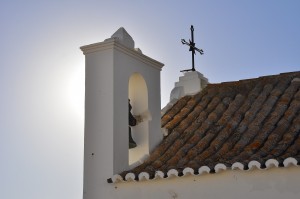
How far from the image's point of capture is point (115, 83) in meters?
7.64

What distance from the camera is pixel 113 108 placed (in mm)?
7512

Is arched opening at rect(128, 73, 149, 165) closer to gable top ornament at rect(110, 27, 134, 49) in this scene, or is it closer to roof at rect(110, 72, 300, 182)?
roof at rect(110, 72, 300, 182)

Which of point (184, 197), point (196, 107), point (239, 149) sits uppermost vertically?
point (196, 107)

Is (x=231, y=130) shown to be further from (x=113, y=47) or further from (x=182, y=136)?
(x=113, y=47)

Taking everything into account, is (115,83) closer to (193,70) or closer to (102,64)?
(102,64)

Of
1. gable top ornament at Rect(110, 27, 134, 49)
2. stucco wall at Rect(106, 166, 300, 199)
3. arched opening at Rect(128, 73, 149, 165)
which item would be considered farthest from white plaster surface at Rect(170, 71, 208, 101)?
stucco wall at Rect(106, 166, 300, 199)

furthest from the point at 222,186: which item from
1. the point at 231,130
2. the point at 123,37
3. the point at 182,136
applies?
the point at 123,37

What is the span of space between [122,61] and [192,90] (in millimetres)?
2393

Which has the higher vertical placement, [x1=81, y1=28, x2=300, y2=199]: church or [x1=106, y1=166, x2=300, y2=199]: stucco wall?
[x1=81, y1=28, x2=300, y2=199]: church

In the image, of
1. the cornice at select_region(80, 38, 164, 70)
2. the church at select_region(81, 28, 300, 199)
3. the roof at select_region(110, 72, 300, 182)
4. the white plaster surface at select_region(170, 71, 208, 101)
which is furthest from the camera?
the white plaster surface at select_region(170, 71, 208, 101)

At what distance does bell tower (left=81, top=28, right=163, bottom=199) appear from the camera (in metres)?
7.39

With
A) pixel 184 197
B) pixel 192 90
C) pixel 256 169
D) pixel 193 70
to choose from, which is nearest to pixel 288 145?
pixel 256 169

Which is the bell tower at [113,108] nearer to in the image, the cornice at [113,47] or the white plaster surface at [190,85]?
the cornice at [113,47]

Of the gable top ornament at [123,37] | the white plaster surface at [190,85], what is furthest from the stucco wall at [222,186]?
the white plaster surface at [190,85]
